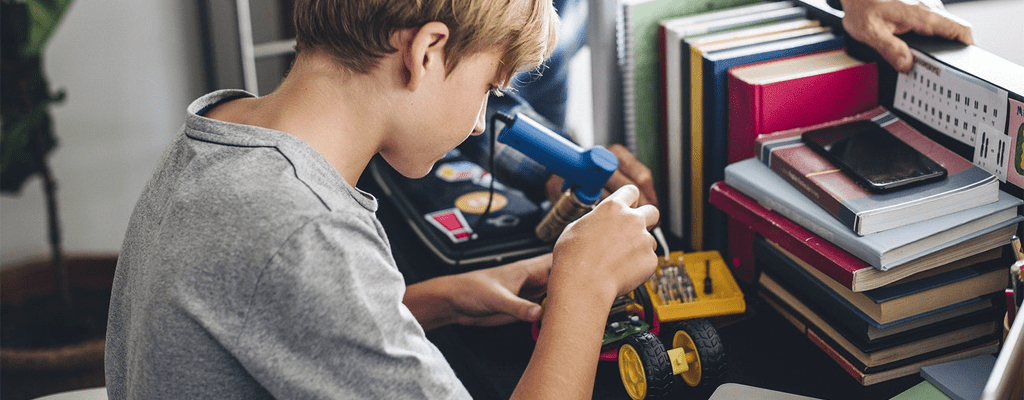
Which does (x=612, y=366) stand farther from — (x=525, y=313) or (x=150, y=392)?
(x=150, y=392)

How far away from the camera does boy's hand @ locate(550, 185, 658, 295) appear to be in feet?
2.97

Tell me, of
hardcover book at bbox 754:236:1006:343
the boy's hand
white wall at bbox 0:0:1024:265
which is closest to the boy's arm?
the boy's hand

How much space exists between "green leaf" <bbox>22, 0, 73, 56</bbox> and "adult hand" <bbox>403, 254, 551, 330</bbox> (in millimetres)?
1304

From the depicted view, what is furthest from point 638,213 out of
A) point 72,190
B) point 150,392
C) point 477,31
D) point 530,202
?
point 72,190

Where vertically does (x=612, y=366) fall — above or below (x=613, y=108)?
below

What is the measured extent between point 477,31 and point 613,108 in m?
0.56

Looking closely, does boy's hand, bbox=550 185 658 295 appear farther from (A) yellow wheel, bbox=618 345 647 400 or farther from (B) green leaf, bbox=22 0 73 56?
(B) green leaf, bbox=22 0 73 56

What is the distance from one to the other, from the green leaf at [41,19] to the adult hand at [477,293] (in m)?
1.30

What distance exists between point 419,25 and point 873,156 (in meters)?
0.56

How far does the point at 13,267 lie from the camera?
7.72 feet

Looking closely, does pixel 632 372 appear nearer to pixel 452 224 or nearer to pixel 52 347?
pixel 452 224

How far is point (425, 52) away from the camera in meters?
0.81

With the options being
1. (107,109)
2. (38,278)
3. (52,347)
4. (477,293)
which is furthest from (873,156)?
(38,278)

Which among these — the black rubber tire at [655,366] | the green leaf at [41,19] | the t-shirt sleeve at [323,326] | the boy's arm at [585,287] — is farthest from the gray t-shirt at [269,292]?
the green leaf at [41,19]
